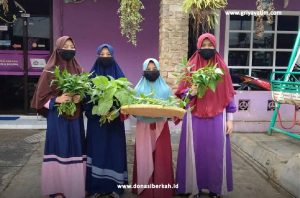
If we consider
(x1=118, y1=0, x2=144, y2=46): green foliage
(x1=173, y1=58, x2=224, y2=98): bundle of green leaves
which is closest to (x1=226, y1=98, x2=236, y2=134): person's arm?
(x1=173, y1=58, x2=224, y2=98): bundle of green leaves

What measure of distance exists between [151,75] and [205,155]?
0.99m

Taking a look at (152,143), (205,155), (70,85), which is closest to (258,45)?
(205,155)

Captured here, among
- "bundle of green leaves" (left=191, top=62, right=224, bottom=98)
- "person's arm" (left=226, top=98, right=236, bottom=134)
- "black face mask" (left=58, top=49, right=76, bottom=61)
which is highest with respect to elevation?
"black face mask" (left=58, top=49, right=76, bottom=61)

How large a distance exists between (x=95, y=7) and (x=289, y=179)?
515 cm

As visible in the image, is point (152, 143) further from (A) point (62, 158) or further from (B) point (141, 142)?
(A) point (62, 158)

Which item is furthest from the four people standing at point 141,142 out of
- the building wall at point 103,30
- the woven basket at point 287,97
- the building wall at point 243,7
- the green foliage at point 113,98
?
the building wall at point 243,7

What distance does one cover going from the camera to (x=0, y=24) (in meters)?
7.98

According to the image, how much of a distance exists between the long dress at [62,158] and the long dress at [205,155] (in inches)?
41.4

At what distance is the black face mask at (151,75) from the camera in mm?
3951

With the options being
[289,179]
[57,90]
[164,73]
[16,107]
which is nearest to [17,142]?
[16,107]

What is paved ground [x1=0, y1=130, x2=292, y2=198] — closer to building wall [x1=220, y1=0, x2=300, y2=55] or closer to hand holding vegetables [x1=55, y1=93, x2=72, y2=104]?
hand holding vegetables [x1=55, y1=93, x2=72, y2=104]

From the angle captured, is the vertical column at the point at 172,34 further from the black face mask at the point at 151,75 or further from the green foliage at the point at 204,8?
the black face mask at the point at 151,75

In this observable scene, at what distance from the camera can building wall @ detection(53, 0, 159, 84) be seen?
8055mm

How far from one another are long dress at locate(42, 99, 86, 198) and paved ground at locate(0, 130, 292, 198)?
0.49 meters
